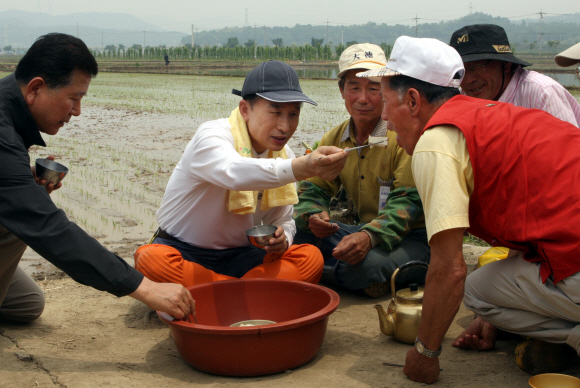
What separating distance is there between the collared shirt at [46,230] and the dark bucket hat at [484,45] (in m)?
2.65

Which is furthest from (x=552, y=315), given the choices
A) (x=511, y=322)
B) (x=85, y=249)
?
(x=85, y=249)

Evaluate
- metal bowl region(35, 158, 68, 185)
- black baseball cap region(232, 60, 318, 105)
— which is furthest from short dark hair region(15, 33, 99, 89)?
black baseball cap region(232, 60, 318, 105)

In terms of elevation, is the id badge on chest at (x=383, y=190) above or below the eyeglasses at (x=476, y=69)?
below

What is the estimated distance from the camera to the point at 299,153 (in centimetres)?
873

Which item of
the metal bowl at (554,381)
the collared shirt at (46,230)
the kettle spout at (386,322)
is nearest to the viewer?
the metal bowl at (554,381)

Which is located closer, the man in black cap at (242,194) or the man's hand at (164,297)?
the man's hand at (164,297)

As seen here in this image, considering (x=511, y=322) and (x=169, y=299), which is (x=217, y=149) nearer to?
(x=169, y=299)

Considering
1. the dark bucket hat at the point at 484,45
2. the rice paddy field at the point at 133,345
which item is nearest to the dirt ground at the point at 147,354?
the rice paddy field at the point at 133,345

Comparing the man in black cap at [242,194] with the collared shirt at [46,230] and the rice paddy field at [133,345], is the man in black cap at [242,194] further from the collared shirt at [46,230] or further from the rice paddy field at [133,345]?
the collared shirt at [46,230]

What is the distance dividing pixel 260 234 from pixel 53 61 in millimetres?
1485

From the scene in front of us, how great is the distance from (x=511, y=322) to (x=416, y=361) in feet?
1.66

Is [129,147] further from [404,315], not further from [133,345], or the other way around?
[404,315]

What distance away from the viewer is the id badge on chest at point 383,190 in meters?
3.95

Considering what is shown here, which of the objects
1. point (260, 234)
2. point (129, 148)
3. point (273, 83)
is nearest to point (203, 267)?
point (260, 234)
